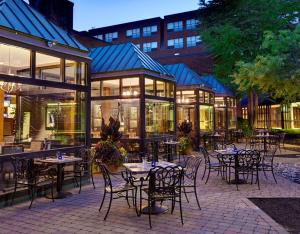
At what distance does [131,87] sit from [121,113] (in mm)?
1408

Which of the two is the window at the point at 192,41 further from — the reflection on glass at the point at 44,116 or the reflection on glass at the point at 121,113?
the reflection on glass at the point at 44,116

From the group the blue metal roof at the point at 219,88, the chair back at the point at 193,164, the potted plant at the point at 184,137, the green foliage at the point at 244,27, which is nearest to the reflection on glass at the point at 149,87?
the potted plant at the point at 184,137

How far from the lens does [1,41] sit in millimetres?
6699

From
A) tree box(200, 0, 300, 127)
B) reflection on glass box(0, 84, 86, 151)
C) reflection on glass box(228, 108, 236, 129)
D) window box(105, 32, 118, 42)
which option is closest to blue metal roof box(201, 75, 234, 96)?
tree box(200, 0, 300, 127)

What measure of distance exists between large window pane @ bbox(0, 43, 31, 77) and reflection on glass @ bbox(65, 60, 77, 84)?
1.24 meters

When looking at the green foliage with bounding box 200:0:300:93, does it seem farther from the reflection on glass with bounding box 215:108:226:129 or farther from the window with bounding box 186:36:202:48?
the window with bounding box 186:36:202:48

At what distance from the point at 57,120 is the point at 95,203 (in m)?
5.17

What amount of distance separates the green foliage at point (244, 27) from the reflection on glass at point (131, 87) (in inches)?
370

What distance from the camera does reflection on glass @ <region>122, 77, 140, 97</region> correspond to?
12.4 m

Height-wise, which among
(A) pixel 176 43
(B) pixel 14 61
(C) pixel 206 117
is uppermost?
(A) pixel 176 43

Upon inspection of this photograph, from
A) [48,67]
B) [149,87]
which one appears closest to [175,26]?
[149,87]

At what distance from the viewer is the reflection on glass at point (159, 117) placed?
42.2 feet

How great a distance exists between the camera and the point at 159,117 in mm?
13875

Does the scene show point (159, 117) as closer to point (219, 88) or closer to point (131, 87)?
point (131, 87)
